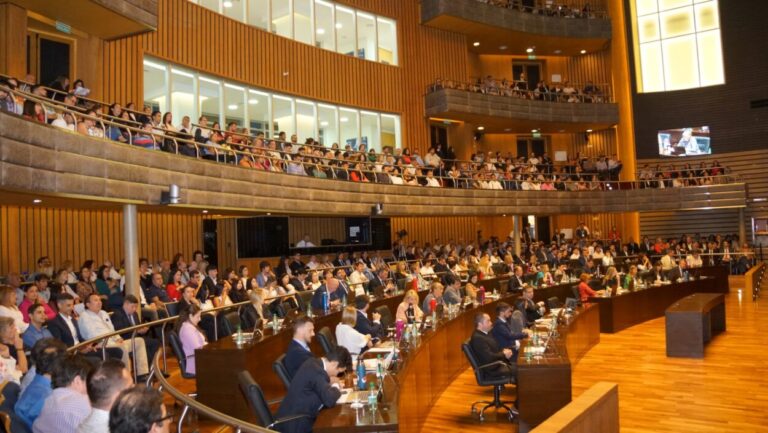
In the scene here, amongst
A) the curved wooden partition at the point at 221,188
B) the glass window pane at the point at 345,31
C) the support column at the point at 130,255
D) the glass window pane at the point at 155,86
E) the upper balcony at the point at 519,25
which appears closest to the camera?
the curved wooden partition at the point at 221,188

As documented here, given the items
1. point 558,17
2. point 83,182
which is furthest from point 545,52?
point 83,182

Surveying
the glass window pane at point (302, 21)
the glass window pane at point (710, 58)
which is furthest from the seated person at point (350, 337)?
the glass window pane at point (710, 58)

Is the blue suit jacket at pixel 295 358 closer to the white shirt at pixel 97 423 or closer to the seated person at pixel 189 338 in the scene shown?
the seated person at pixel 189 338

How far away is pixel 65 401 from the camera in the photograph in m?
3.84

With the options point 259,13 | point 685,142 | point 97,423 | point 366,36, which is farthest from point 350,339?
point 685,142

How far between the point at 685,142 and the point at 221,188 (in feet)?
71.0

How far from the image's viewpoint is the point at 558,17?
1009 inches

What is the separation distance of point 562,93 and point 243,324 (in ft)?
67.5

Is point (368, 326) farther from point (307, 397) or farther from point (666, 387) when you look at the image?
point (666, 387)

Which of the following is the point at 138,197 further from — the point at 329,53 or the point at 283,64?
the point at 329,53

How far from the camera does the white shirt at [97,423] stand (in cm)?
334

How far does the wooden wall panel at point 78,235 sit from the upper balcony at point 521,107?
1097 cm

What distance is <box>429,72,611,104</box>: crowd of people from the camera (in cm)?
2375

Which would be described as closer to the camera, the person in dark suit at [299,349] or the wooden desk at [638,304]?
the person in dark suit at [299,349]
